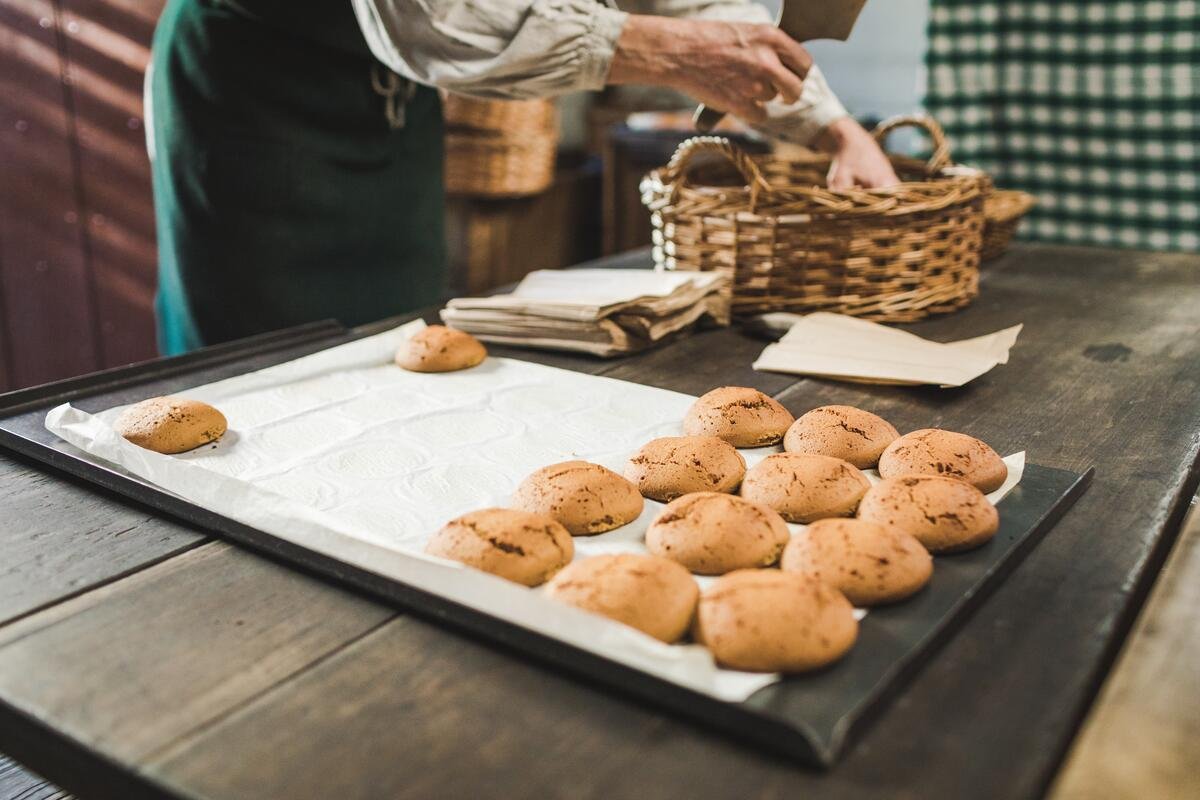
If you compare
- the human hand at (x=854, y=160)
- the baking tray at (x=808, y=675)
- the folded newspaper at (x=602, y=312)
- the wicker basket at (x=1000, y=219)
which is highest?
the human hand at (x=854, y=160)

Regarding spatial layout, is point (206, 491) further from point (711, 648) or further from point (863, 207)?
point (863, 207)

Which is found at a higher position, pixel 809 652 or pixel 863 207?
pixel 863 207

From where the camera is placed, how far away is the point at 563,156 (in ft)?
15.1

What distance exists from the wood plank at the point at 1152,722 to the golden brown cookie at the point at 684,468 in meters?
0.36

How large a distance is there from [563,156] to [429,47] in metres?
3.35

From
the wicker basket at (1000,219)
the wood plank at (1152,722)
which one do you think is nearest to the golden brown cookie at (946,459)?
the wood plank at (1152,722)

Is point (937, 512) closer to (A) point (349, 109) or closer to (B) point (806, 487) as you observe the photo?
(B) point (806, 487)

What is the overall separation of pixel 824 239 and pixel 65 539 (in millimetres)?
1046

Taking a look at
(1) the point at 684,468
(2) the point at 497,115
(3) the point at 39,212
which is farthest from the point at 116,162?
(1) the point at 684,468

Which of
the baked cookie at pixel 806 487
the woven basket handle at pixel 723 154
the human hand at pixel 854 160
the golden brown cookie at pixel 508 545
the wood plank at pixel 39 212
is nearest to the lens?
the golden brown cookie at pixel 508 545

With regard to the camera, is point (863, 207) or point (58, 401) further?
point (863, 207)

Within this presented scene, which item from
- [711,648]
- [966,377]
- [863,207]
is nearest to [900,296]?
[863,207]

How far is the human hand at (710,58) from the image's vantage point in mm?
1347

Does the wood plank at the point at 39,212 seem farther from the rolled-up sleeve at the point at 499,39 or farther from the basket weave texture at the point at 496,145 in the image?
the rolled-up sleeve at the point at 499,39
